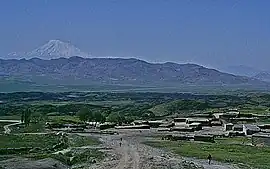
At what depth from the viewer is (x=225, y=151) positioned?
73000 millimetres

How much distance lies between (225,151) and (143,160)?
15.4 metres

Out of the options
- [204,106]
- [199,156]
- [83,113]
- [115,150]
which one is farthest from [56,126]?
[204,106]

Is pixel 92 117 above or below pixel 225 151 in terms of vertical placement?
below

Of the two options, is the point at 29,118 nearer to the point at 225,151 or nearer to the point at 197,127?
the point at 197,127

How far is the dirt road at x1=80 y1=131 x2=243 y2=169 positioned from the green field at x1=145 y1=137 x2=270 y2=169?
242cm

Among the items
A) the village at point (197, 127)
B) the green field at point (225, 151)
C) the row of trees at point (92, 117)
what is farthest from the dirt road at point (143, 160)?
the row of trees at point (92, 117)

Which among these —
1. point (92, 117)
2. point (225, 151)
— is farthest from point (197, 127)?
point (225, 151)

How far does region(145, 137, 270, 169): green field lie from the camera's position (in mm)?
62134

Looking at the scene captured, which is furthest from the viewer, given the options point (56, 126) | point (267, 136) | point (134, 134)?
point (56, 126)

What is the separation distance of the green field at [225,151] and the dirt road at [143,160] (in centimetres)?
242

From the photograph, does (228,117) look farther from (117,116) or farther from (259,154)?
(259,154)

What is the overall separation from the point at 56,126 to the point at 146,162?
65745mm

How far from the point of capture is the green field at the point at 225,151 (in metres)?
62.1

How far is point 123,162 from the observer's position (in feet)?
196
